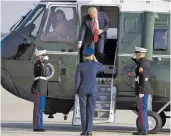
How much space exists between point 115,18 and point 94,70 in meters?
2.21

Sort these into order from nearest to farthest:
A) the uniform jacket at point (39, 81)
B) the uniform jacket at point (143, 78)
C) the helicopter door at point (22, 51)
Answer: the uniform jacket at point (143, 78) → the uniform jacket at point (39, 81) → the helicopter door at point (22, 51)

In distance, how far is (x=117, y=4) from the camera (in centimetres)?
1576

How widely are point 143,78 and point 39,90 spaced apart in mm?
2060

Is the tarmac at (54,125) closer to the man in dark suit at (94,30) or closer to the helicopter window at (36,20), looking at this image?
the man in dark suit at (94,30)

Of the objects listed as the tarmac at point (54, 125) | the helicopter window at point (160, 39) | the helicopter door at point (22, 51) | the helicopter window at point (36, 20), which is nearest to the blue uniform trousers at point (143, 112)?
the tarmac at point (54, 125)

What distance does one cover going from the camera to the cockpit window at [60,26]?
1595 cm

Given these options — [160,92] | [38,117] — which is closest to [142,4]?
[160,92]

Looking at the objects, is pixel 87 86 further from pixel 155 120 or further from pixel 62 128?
pixel 62 128

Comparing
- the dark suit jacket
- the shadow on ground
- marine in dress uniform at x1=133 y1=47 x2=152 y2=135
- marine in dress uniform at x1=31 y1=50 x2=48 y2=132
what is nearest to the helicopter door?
marine in dress uniform at x1=31 y1=50 x2=48 y2=132

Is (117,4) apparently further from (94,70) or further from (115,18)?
(94,70)

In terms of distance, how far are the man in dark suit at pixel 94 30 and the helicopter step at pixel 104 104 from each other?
621 millimetres

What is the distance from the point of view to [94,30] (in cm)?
1575

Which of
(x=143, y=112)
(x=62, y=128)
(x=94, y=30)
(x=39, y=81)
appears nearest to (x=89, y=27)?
(x=94, y=30)

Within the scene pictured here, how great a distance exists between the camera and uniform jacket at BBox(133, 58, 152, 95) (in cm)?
1502
